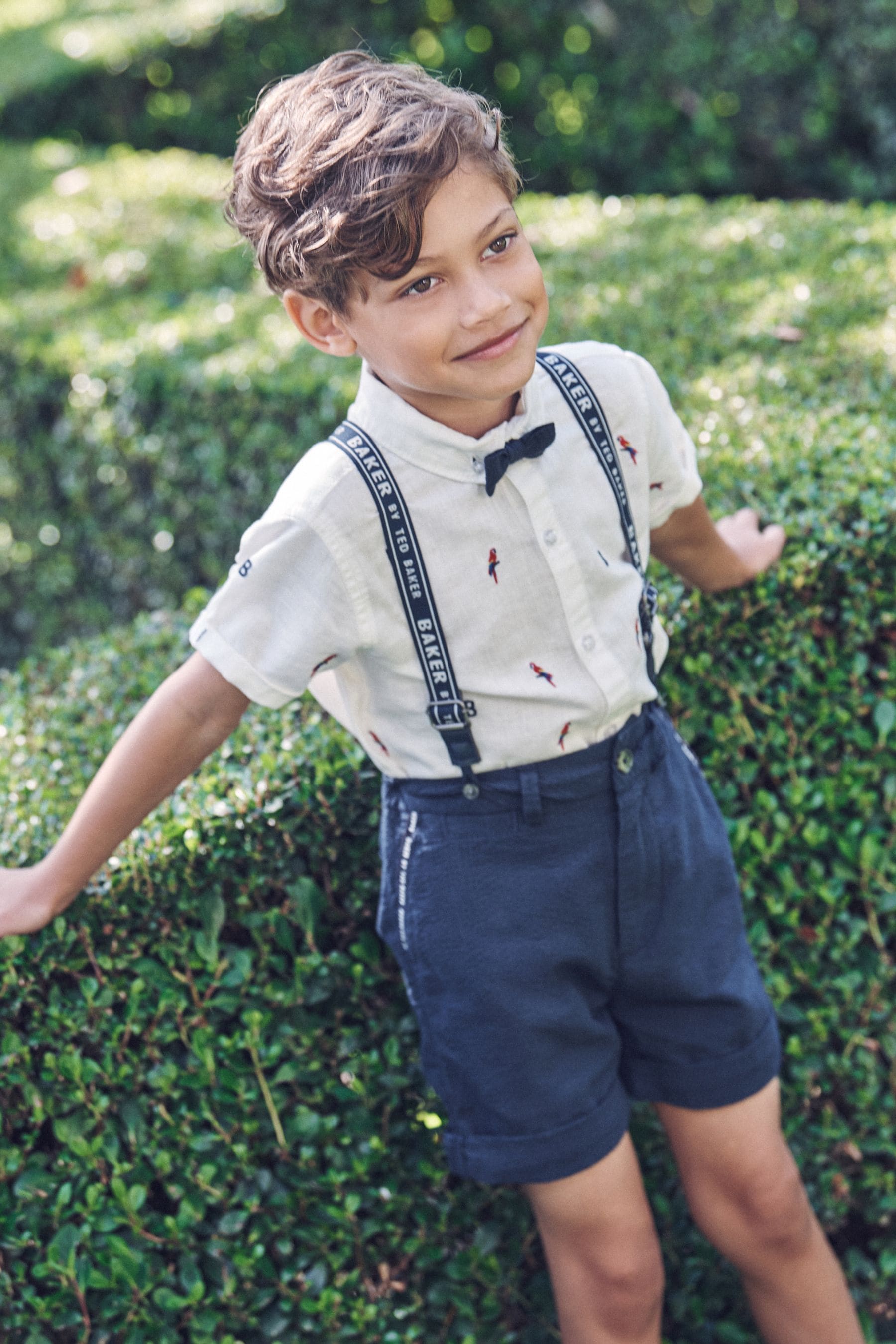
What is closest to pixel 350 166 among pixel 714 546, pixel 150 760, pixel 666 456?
pixel 666 456

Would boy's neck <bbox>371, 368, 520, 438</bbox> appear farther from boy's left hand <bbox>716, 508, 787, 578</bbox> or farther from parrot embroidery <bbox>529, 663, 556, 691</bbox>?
boy's left hand <bbox>716, 508, 787, 578</bbox>

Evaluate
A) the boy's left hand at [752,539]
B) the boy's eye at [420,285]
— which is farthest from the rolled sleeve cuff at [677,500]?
the boy's eye at [420,285]

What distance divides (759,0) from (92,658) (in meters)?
5.16

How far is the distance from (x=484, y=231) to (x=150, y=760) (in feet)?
2.84

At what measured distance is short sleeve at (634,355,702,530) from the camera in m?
Answer: 2.04

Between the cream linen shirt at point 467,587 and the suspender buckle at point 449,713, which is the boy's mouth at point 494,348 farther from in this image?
the suspender buckle at point 449,713

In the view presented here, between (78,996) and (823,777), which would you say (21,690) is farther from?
(823,777)

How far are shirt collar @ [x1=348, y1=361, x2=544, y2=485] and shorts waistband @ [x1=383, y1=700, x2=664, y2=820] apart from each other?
1.41 feet

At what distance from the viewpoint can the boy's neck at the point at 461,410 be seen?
1.87 m

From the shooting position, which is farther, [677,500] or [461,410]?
[677,500]

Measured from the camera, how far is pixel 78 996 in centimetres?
219

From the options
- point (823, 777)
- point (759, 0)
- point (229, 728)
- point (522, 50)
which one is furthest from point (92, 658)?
point (522, 50)

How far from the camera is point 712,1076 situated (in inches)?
82.8

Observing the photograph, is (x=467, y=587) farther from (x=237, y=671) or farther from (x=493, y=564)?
(x=237, y=671)
